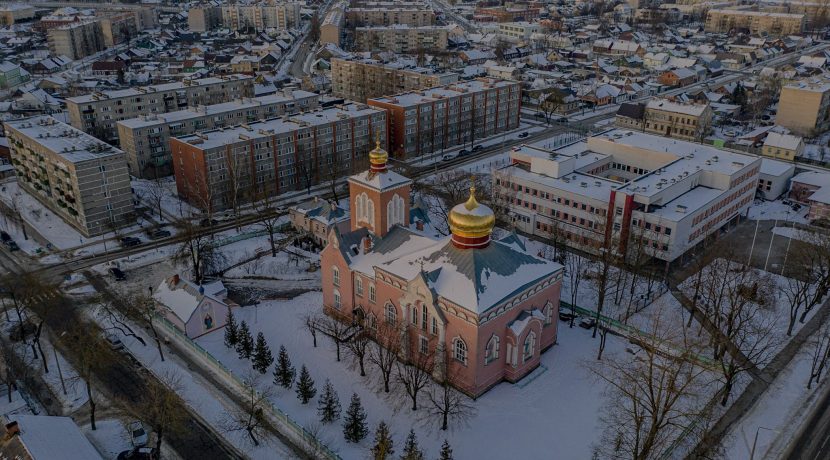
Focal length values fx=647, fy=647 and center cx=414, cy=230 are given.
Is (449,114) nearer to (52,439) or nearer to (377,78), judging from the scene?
(377,78)

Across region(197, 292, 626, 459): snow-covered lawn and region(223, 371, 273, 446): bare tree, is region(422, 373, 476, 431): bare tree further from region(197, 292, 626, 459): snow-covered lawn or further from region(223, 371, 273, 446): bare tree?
region(223, 371, 273, 446): bare tree

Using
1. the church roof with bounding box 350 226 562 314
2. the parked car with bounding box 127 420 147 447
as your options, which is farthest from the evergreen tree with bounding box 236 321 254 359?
the church roof with bounding box 350 226 562 314

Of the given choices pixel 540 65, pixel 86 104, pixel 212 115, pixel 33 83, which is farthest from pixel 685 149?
pixel 33 83

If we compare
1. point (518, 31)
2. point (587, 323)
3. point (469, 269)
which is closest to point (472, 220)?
point (469, 269)

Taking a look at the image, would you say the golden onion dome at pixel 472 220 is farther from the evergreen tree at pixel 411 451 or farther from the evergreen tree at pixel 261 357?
the evergreen tree at pixel 261 357

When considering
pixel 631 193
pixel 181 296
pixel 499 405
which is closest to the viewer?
pixel 499 405

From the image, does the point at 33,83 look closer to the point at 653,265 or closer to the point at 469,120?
the point at 469,120
